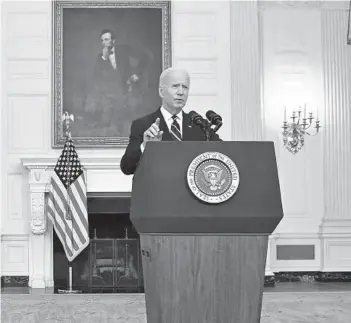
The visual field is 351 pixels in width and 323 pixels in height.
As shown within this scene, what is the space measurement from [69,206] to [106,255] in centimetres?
103

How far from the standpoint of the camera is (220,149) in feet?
10.2

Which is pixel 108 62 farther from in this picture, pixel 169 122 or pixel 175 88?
pixel 175 88

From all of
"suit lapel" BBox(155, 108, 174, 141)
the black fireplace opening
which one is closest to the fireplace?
the black fireplace opening

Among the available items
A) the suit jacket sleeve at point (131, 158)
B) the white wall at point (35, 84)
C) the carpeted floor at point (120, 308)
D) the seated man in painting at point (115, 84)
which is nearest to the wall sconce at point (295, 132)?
the white wall at point (35, 84)

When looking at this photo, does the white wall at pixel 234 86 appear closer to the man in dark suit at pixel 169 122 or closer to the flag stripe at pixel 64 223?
the flag stripe at pixel 64 223

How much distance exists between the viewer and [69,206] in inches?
368

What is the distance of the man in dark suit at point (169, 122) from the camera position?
3492 millimetres

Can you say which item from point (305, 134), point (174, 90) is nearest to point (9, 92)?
point (305, 134)

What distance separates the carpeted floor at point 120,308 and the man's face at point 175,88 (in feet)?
10.3

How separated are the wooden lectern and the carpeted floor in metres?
3.20

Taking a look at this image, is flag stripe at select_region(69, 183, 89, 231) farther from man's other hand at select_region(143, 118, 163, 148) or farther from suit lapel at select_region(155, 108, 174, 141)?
man's other hand at select_region(143, 118, 163, 148)

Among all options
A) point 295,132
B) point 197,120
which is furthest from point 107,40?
point 197,120

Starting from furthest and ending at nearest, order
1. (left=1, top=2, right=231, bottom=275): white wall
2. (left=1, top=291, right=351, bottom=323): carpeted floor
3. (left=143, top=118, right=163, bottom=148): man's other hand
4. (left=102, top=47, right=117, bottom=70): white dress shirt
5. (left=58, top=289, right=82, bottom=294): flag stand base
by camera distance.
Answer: (left=102, top=47, right=117, bottom=70): white dress shirt, (left=1, top=2, right=231, bottom=275): white wall, (left=58, top=289, right=82, bottom=294): flag stand base, (left=1, top=291, right=351, bottom=323): carpeted floor, (left=143, top=118, right=163, bottom=148): man's other hand

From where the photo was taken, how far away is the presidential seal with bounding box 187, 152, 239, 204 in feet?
10.0
